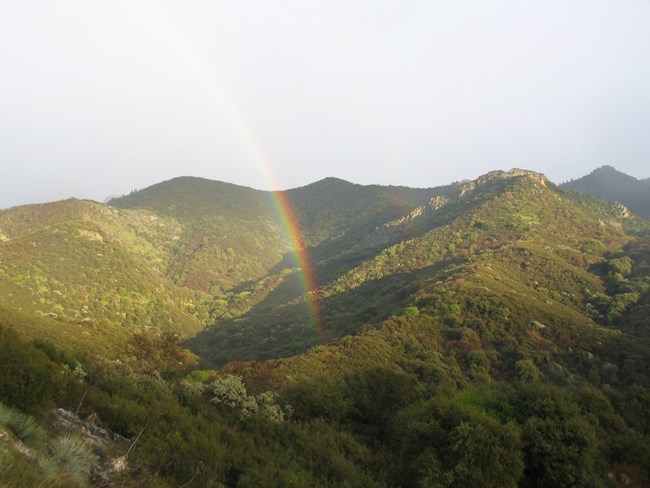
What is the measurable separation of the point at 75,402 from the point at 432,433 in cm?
1455

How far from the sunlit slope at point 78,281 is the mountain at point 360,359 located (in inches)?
27.1

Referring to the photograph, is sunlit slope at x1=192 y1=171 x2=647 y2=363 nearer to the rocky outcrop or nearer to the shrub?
the rocky outcrop

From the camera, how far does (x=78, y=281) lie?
10094 centimetres

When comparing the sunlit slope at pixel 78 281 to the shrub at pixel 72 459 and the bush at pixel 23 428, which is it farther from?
the shrub at pixel 72 459

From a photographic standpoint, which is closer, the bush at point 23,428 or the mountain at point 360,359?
the bush at point 23,428

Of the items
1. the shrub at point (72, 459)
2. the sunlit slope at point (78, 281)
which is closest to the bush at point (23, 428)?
the shrub at point (72, 459)

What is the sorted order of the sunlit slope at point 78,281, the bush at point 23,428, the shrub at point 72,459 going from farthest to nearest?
the sunlit slope at point 78,281
the bush at point 23,428
the shrub at point 72,459

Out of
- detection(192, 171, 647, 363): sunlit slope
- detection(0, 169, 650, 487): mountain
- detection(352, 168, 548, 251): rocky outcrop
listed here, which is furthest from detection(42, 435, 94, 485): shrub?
detection(352, 168, 548, 251): rocky outcrop

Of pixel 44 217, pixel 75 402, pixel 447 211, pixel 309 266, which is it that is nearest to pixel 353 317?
pixel 75 402

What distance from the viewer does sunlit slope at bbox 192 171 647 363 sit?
6219cm

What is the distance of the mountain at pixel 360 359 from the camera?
12.3m

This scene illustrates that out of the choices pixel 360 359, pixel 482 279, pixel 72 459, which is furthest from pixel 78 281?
pixel 72 459

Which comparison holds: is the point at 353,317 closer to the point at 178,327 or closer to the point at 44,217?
the point at 178,327

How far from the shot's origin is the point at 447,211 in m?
152
